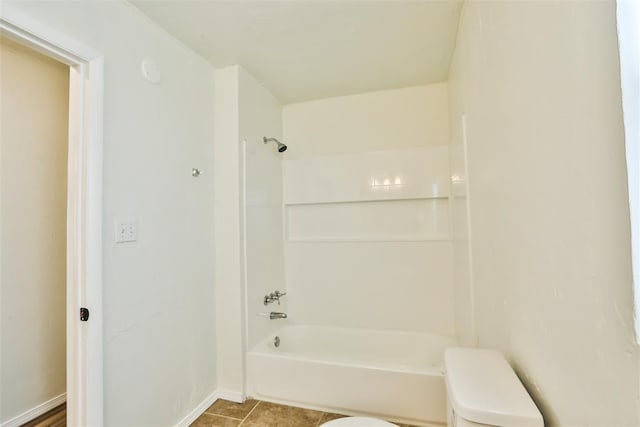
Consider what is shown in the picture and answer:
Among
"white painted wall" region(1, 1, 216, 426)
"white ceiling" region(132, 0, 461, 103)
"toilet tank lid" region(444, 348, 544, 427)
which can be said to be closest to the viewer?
"toilet tank lid" region(444, 348, 544, 427)

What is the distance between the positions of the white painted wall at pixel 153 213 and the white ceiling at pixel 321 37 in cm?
27

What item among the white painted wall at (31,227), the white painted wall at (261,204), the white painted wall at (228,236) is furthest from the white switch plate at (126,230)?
the white painted wall at (31,227)

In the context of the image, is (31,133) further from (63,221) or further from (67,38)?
(67,38)

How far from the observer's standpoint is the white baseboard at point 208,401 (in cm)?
176

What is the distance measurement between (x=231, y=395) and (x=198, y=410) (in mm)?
230

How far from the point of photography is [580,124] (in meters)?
0.56

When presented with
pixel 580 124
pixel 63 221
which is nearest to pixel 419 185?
pixel 580 124

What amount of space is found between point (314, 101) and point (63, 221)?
2.35 m

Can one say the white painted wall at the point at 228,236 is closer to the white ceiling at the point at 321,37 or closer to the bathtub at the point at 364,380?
the bathtub at the point at 364,380

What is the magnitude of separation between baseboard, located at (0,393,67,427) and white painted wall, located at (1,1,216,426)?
103 centimetres

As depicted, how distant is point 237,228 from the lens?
2062mm

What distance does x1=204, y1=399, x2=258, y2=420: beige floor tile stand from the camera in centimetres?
185

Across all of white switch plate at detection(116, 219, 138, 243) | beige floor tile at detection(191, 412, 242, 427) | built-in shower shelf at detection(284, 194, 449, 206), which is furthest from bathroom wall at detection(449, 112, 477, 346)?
white switch plate at detection(116, 219, 138, 243)

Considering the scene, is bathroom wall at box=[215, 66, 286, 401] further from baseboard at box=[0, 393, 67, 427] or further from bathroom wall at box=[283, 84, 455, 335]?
baseboard at box=[0, 393, 67, 427]
